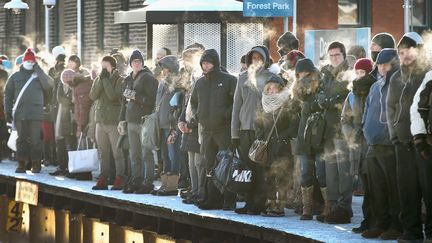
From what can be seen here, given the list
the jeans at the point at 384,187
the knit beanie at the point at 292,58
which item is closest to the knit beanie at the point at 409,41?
the jeans at the point at 384,187

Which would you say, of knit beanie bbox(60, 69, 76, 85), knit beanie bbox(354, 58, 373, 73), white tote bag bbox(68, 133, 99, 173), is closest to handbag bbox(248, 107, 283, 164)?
knit beanie bbox(354, 58, 373, 73)

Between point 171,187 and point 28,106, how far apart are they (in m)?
4.60

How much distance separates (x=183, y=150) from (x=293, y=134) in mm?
2372

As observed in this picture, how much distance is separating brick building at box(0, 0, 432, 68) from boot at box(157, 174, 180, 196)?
216 inches

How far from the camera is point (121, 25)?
31688 mm

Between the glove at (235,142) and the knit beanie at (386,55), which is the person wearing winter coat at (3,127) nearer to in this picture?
the glove at (235,142)

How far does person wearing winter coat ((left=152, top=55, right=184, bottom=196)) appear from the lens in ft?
59.9

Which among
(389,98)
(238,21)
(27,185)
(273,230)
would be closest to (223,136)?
(273,230)

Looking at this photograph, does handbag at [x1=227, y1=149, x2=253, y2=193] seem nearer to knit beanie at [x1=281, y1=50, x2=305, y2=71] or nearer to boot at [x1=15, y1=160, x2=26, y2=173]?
knit beanie at [x1=281, y1=50, x2=305, y2=71]

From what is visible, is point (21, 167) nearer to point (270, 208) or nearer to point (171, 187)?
point (171, 187)

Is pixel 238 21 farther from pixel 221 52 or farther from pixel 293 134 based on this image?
pixel 293 134

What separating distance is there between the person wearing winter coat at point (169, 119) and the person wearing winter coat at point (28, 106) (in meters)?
4.19

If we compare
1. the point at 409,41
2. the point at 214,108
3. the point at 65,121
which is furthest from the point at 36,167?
the point at 409,41

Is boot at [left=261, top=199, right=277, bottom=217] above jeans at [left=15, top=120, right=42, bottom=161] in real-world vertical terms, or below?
below
